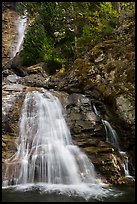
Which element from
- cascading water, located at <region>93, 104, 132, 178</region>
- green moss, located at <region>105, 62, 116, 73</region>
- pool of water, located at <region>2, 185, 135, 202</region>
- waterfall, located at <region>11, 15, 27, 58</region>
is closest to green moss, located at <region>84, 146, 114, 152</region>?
cascading water, located at <region>93, 104, 132, 178</region>

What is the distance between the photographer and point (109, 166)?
9922 mm

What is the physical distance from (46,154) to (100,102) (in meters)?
3.59

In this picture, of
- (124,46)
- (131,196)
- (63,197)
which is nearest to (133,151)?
(131,196)

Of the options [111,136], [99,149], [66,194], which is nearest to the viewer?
[66,194]

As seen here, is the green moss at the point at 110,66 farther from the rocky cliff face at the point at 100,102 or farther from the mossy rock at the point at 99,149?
the mossy rock at the point at 99,149

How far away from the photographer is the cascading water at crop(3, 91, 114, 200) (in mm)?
9469

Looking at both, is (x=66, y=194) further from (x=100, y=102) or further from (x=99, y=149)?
(x=100, y=102)

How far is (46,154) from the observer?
10102 mm

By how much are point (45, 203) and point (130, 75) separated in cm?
649

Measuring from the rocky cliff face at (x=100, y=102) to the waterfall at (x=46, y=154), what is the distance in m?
0.28

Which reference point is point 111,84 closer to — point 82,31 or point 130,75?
point 130,75

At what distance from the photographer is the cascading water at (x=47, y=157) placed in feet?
31.1

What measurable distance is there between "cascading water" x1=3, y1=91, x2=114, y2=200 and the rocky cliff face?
0.96 feet

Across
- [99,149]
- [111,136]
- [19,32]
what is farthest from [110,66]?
[19,32]
